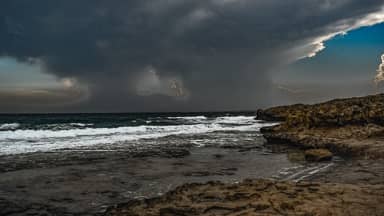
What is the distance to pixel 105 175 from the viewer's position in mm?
13500

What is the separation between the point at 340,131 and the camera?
22328 mm

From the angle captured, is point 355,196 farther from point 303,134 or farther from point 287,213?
point 303,134

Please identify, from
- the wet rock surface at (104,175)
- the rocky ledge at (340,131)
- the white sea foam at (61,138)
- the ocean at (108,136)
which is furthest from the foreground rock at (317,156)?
the white sea foam at (61,138)

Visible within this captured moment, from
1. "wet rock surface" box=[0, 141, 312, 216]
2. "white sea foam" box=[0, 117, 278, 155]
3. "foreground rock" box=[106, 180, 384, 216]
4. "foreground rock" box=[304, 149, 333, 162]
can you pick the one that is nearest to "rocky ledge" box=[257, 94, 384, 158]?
"foreground rock" box=[304, 149, 333, 162]

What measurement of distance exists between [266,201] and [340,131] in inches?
655

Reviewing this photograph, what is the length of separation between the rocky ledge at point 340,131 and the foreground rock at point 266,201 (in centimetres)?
837

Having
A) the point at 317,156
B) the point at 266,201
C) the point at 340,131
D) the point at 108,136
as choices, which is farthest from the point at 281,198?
the point at 108,136

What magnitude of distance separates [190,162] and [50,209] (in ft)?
28.2

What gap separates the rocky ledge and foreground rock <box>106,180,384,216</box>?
837cm

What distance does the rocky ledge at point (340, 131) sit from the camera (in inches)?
700

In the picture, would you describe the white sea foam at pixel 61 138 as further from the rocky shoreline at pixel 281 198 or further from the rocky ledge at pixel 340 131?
the rocky shoreline at pixel 281 198

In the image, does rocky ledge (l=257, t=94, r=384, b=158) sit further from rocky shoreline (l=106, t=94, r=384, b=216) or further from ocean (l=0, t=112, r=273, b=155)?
rocky shoreline (l=106, t=94, r=384, b=216)

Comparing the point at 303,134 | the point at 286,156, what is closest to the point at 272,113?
the point at 303,134

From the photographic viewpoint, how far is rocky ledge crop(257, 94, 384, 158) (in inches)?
700
